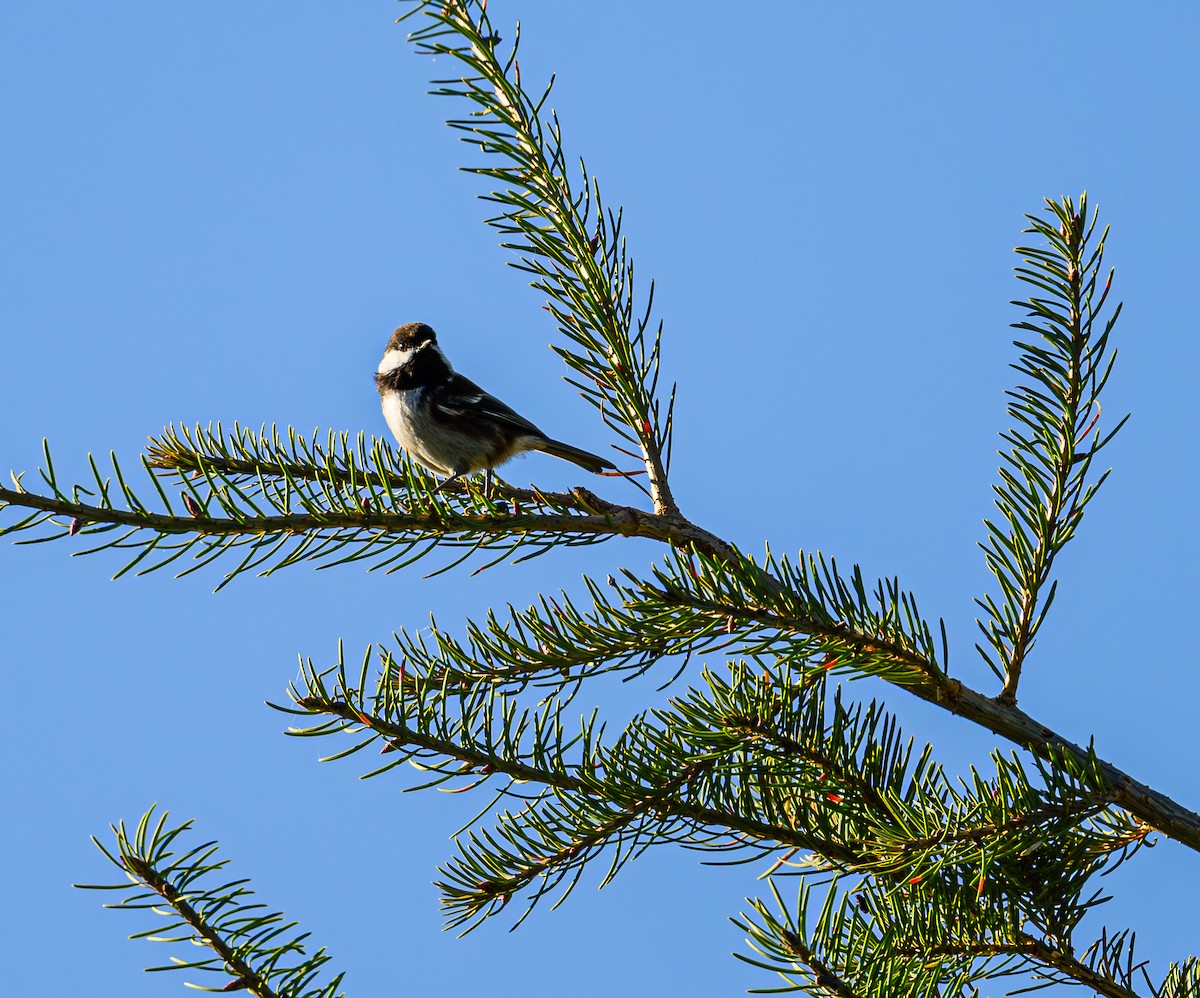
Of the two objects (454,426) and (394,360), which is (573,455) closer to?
(454,426)

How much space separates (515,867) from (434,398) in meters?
3.63

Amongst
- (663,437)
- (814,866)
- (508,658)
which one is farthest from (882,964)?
(663,437)

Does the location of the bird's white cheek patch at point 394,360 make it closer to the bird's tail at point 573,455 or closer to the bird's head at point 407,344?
the bird's head at point 407,344

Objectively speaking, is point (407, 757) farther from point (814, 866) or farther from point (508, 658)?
point (814, 866)

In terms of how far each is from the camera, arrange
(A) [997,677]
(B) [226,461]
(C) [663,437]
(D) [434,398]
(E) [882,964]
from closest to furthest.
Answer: (E) [882,964]
(A) [997,677]
(C) [663,437]
(B) [226,461]
(D) [434,398]

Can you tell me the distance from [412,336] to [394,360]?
192mm

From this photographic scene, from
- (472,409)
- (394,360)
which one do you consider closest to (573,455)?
(472,409)

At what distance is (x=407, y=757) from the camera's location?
2148mm

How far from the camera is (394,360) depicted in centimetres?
620

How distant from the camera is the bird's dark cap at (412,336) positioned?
625 cm

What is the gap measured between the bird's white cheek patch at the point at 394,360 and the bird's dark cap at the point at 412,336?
0.05 metres

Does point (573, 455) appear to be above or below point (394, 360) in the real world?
below

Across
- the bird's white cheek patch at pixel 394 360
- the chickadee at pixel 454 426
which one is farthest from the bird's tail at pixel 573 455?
the bird's white cheek patch at pixel 394 360

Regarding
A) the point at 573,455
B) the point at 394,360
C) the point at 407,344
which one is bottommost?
the point at 573,455
